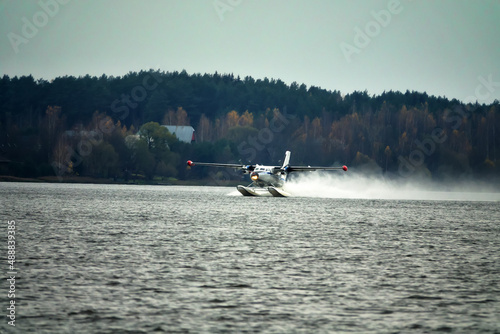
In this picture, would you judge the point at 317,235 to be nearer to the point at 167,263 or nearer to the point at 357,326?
the point at 167,263

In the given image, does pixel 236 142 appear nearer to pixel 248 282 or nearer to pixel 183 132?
pixel 183 132

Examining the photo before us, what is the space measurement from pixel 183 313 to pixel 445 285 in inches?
318

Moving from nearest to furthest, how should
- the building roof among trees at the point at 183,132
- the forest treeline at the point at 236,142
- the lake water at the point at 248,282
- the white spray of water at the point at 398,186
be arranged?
the lake water at the point at 248,282
the white spray of water at the point at 398,186
the forest treeline at the point at 236,142
the building roof among trees at the point at 183,132

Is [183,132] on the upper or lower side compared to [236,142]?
upper

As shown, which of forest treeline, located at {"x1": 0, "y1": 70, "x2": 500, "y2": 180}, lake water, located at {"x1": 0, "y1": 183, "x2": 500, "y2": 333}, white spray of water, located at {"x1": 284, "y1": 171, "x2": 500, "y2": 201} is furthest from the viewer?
forest treeline, located at {"x1": 0, "y1": 70, "x2": 500, "y2": 180}

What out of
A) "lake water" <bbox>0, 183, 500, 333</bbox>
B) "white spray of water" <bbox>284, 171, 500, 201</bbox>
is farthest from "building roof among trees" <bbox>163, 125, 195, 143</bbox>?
"lake water" <bbox>0, 183, 500, 333</bbox>

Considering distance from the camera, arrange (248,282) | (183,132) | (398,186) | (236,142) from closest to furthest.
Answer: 1. (248,282)
2. (398,186)
3. (236,142)
4. (183,132)

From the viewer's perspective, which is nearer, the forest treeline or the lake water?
the lake water

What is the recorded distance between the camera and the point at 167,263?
21.7m

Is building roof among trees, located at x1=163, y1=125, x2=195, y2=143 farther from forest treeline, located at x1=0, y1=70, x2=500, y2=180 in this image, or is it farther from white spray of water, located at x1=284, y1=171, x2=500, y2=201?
white spray of water, located at x1=284, y1=171, x2=500, y2=201

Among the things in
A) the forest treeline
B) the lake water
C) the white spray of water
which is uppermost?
the forest treeline

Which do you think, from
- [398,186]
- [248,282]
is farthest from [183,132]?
[248,282]

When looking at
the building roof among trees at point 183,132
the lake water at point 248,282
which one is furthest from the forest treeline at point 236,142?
the lake water at point 248,282

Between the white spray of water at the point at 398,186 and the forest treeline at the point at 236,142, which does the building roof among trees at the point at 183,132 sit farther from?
the white spray of water at the point at 398,186
